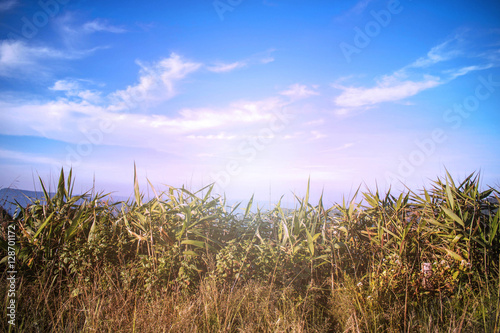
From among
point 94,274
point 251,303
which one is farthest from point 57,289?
point 251,303

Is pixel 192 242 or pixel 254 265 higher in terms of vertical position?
pixel 192 242

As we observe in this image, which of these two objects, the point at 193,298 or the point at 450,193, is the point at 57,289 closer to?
the point at 193,298

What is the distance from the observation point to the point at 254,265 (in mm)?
3266

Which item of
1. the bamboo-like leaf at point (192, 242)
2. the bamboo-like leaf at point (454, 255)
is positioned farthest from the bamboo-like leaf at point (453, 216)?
the bamboo-like leaf at point (192, 242)

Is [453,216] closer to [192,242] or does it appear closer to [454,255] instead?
[454,255]

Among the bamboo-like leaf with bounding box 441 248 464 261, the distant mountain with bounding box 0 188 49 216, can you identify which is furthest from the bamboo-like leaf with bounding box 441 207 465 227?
the distant mountain with bounding box 0 188 49 216

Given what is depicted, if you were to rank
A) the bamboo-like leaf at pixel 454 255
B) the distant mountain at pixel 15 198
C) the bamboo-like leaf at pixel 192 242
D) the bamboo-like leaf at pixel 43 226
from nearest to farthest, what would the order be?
the bamboo-like leaf at pixel 454 255, the bamboo-like leaf at pixel 192 242, the bamboo-like leaf at pixel 43 226, the distant mountain at pixel 15 198

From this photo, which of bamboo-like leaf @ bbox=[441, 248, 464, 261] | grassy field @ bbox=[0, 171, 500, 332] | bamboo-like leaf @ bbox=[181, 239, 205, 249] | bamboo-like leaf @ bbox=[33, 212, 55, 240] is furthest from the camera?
bamboo-like leaf @ bbox=[33, 212, 55, 240]

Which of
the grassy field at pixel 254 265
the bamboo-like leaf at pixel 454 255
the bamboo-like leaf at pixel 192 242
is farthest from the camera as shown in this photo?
the bamboo-like leaf at pixel 192 242

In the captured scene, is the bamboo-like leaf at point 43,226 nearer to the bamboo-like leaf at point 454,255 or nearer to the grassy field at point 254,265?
the grassy field at point 254,265

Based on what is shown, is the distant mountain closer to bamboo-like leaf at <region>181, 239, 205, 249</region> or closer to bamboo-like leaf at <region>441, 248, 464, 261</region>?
bamboo-like leaf at <region>181, 239, 205, 249</region>

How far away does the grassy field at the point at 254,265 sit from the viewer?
2.71m

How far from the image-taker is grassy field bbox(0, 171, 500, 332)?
2.71m

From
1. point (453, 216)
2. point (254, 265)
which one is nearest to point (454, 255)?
point (453, 216)
